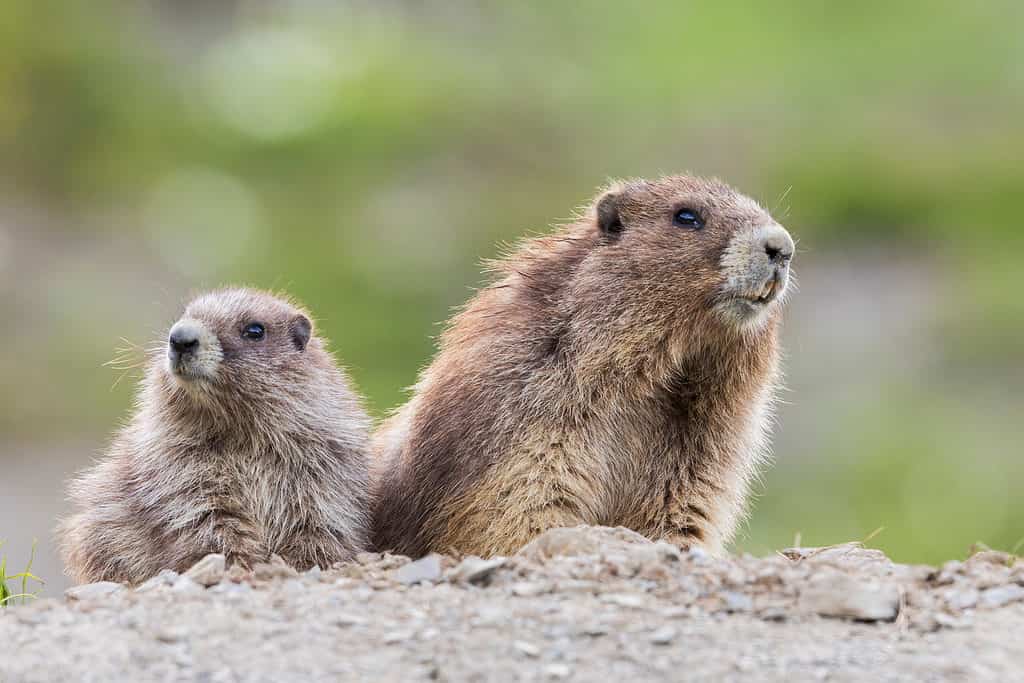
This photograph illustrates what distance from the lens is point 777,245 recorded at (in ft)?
24.8

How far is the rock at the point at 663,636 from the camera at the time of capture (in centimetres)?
568

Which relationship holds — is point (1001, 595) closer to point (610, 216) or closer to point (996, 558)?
point (996, 558)

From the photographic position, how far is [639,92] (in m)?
25.0

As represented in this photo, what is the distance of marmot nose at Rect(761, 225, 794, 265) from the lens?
7.56 meters

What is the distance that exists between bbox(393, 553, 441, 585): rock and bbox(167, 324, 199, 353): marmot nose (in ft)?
5.83

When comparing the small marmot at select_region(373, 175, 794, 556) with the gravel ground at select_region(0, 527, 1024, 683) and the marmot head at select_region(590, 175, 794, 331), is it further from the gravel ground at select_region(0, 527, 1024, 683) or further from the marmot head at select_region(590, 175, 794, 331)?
the gravel ground at select_region(0, 527, 1024, 683)

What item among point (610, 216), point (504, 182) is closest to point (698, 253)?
point (610, 216)

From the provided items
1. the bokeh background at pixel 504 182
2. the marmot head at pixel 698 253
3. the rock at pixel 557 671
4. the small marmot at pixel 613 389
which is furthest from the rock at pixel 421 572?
the bokeh background at pixel 504 182

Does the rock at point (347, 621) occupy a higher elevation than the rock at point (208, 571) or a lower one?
lower

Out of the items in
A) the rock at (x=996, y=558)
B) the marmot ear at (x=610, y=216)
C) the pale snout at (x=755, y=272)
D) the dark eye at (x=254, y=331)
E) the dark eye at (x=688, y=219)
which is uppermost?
the dark eye at (x=688, y=219)

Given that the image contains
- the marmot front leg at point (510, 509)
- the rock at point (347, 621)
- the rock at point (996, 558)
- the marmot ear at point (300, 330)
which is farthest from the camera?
the marmot ear at point (300, 330)

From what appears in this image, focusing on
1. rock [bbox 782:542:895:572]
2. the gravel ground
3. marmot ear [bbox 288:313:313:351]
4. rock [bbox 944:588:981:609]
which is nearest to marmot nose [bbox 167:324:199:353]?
marmot ear [bbox 288:313:313:351]

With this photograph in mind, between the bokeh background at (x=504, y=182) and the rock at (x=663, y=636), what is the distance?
9.18 metres

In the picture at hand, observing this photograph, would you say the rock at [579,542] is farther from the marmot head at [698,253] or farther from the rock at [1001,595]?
the rock at [1001,595]
